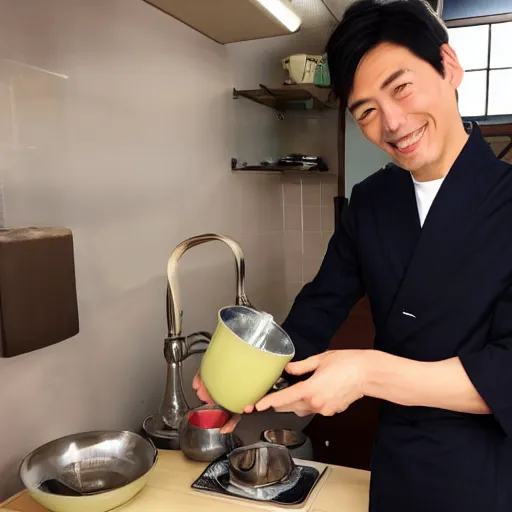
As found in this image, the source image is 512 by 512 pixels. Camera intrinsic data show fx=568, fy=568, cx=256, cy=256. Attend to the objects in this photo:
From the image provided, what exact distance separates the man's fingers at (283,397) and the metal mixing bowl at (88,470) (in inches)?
14.6

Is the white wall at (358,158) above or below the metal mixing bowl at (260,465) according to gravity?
above

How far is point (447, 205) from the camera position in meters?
0.96

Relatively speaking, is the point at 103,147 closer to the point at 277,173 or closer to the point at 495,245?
the point at 495,245

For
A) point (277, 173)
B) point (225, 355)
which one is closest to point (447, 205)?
point (225, 355)

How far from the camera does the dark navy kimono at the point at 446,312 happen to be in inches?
36.2

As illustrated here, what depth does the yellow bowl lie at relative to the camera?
0.78m

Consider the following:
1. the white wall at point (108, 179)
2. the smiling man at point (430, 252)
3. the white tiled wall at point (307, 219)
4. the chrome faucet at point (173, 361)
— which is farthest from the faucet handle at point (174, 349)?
the white tiled wall at point (307, 219)

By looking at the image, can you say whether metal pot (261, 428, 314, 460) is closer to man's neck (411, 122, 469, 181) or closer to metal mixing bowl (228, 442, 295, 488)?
metal mixing bowl (228, 442, 295, 488)

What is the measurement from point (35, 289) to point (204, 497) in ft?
1.74

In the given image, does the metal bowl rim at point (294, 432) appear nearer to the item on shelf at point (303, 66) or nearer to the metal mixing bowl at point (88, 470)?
the metal mixing bowl at point (88, 470)

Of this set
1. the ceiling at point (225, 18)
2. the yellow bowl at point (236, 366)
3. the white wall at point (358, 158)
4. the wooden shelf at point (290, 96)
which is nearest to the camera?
the yellow bowl at point (236, 366)

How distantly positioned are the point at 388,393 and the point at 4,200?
78 centimetres

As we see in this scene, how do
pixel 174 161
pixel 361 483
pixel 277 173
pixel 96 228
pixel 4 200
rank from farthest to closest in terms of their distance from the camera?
pixel 277 173 < pixel 174 161 < pixel 96 228 < pixel 361 483 < pixel 4 200

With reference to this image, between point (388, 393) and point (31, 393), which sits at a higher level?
point (388, 393)
